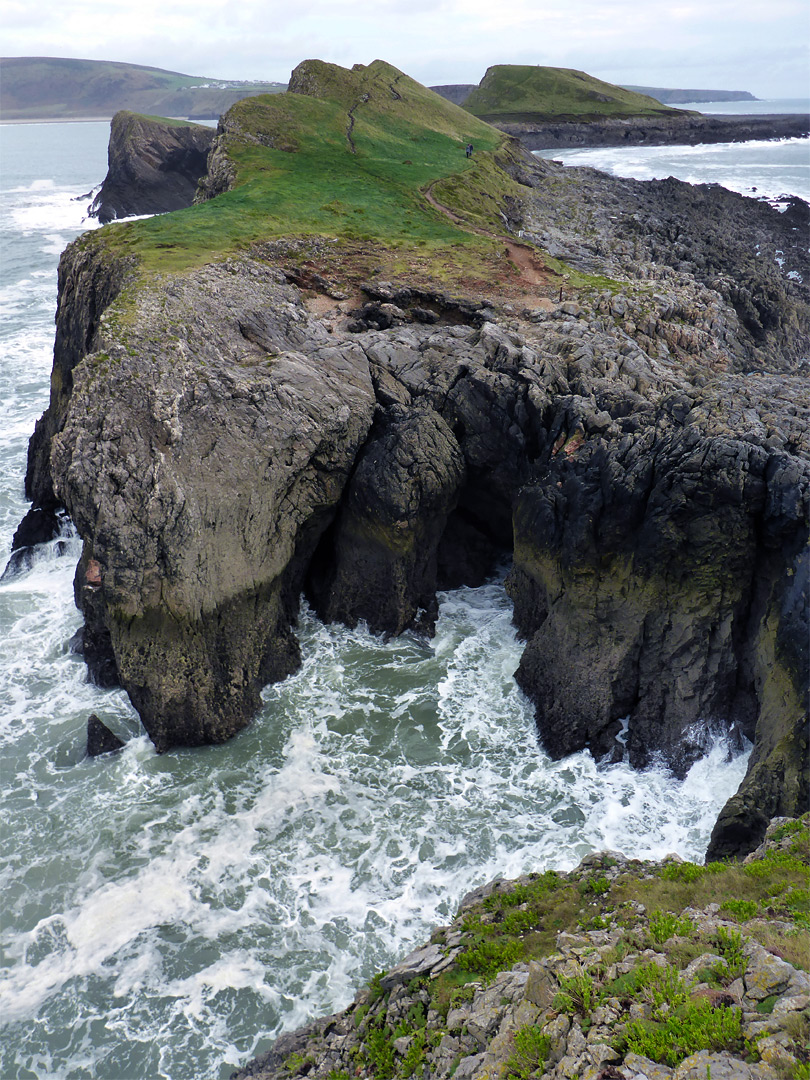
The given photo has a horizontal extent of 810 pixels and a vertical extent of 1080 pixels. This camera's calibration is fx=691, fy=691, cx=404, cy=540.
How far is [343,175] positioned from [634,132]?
97449 millimetres

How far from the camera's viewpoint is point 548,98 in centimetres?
13712

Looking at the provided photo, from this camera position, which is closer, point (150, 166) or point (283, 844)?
point (283, 844)

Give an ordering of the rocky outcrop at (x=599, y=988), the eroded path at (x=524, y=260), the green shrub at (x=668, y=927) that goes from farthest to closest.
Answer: the eroded path at (x=524, y=260), the green shrub at (x=668, y=927), the rocky outcrop at (x=599, y=988)

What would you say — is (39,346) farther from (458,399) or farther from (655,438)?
(655,438)

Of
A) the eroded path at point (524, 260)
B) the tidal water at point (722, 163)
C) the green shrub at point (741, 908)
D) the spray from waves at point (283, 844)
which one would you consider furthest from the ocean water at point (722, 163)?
the green shrub at point (741, 908)

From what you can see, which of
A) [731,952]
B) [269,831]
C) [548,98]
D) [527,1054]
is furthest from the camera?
[548,98]

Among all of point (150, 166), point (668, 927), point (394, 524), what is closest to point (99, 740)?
point (394, 524)

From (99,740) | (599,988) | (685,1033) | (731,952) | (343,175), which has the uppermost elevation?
(343,175)

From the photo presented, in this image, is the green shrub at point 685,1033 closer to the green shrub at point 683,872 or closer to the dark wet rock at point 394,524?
the green shrub at point 683,872

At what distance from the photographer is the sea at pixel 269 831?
1588 centimetres

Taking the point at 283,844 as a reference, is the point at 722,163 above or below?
above

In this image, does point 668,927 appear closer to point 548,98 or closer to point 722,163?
point 722,163

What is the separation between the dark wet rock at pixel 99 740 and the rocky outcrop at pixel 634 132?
406 feet

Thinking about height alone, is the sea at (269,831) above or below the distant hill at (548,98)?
below
